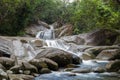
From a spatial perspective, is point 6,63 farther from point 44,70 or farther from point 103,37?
point 103,37

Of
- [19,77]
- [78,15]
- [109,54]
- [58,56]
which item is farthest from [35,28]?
[19,77]

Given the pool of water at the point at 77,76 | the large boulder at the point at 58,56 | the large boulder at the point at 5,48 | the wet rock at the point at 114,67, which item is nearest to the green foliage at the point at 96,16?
the large boulder at the point at 58,56

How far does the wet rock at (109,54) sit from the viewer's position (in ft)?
62.7

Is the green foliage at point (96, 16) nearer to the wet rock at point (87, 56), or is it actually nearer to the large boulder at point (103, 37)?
Result: the large boulder at point (103, 37)

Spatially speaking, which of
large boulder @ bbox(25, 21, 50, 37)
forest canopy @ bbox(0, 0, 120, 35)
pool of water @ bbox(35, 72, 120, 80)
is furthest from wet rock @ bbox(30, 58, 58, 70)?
large boulder @ bbox(25, 21, 50, 37)

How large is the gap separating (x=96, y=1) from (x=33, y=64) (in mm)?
15650

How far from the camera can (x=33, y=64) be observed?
568 inches

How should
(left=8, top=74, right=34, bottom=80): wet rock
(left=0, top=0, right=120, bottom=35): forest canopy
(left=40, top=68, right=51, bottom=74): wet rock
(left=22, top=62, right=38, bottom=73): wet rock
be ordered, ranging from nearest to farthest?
(left=8, top=74, right=34, bottom=80): wet rock, (left=22, top=62, right=38, bottom=73): wet rock, (left=40, top=68, right=51, bottom=74): wet rock, (left=0, top=0, right=120, bottom=35): forest canopy

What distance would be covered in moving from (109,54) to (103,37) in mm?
6247

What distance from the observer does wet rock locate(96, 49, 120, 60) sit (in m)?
19.1

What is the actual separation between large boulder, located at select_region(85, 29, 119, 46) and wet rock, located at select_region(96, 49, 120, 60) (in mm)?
5351

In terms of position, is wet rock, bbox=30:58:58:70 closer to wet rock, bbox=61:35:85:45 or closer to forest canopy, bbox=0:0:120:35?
forest canopy, bbox=0:0:120:35

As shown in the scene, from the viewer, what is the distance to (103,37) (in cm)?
2577

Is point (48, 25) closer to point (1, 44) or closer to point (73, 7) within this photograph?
point (73, 7)
